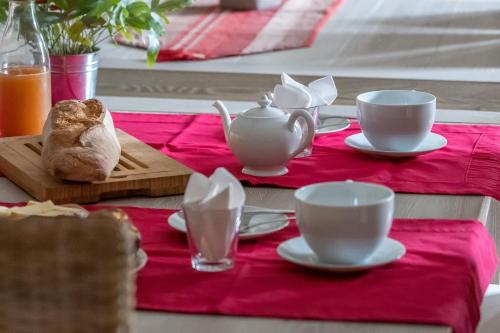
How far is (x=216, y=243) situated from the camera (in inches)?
44.4

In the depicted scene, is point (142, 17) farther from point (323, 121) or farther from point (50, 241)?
point (50, 241)

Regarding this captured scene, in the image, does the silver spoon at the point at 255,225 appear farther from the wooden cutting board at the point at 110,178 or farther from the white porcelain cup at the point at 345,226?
the wooden cutting board at the point at 110,178

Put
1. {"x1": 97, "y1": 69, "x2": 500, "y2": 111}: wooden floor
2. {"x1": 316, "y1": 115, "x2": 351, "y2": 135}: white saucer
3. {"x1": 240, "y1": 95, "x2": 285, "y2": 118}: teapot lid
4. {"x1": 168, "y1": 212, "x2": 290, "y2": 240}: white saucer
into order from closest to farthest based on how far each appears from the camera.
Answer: {"x1": 168, "y1": 212, "x2": 290, "y2": 240}: white saucer, {"x1": 240, "y1": 95, "x2": 285, "y2": 118}: teapot lid, {"x1": 316, "y1": 115, "x2": 351, "y2": 135}: white saucer, {"x1": 97, "y1": 69, "x2": 500, "y2": 111}: wooden floor

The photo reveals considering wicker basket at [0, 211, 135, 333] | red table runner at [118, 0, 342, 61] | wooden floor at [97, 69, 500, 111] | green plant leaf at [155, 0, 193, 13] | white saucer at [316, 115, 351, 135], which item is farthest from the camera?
red table runner at [118, 0, 342, 61]

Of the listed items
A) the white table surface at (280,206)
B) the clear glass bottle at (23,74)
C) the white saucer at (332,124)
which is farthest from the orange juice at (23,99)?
the white saucer at (332,124)

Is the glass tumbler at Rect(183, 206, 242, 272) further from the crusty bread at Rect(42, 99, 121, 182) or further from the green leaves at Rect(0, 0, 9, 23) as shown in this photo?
the green leaves at Rect(0, 0, 9, 23)

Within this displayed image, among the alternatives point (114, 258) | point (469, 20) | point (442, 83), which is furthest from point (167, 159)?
point (469, 20)

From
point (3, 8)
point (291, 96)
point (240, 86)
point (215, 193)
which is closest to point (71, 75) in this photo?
point (3, 8)

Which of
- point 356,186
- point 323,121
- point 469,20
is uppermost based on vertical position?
point 356,186

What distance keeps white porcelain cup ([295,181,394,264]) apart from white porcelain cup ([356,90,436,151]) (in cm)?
50

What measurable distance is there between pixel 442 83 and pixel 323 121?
6.33 feet

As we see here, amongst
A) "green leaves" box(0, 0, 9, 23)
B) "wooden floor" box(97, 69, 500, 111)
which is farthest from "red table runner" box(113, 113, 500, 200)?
"wooden floor" box(97, 69, 500, 111)

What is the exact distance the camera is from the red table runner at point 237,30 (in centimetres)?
473

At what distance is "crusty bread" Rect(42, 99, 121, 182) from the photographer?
1448mm
